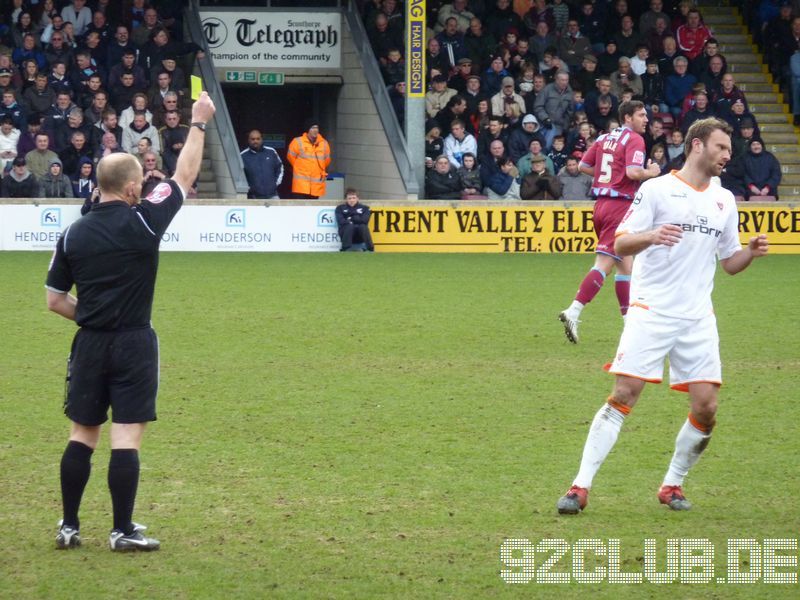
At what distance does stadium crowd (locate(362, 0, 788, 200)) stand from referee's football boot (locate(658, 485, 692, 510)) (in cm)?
1543

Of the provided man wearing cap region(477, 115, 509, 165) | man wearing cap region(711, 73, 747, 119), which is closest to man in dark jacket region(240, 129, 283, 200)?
man wearing cap region(477, 115, 509, 165)

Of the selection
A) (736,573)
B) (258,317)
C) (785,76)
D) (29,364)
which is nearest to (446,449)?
(736,573)

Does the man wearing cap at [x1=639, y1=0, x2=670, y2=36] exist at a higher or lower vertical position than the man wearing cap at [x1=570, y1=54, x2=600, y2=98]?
higher

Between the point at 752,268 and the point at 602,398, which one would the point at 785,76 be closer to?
the point at 752,268

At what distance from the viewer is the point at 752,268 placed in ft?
62.7

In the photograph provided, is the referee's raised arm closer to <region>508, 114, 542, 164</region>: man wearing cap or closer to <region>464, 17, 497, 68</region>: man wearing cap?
<region>508, 114, 542, 164</region>: man wearing cap

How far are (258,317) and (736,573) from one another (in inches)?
340

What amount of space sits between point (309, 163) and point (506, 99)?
11.6 ft

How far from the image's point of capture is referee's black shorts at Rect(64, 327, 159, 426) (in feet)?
19.2

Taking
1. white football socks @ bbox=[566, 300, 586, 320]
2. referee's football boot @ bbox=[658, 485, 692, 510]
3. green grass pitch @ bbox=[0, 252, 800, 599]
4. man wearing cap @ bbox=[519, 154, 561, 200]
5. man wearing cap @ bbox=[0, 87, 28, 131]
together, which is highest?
man wearing cap @ bbox=[0, 87, 28, 131]

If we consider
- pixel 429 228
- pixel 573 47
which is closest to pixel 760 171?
pixel 573 47

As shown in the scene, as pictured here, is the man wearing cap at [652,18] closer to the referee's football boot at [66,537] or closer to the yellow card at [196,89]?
the yellow card at [196,89]

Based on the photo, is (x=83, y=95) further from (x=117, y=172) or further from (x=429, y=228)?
(x=117, y=172)

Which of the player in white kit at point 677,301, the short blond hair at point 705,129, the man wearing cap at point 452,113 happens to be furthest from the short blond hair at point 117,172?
the man wearing cap at point 452,113
